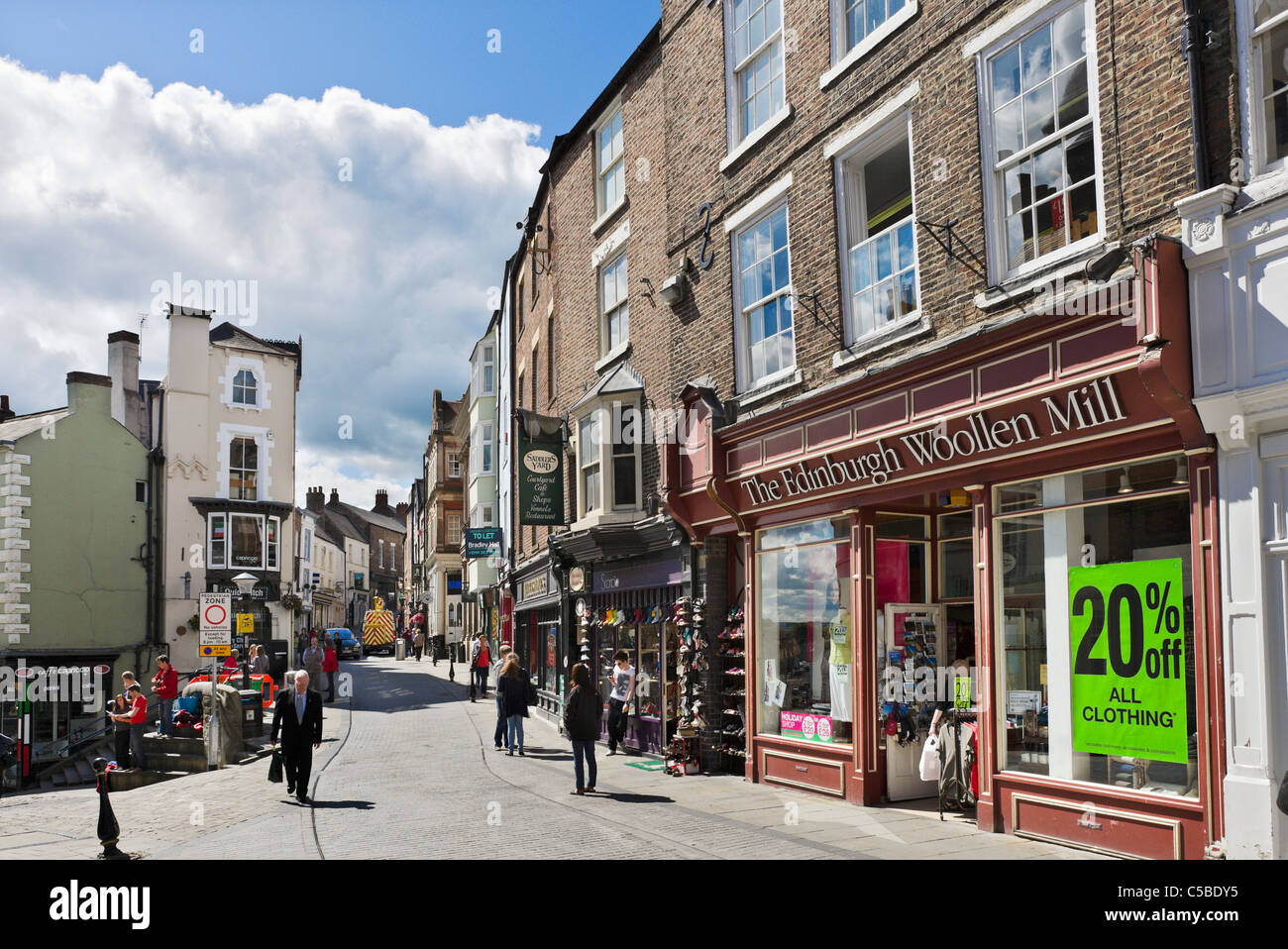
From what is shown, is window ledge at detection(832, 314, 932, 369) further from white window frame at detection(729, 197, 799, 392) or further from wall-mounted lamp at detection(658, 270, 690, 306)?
wall-mounted lamp at detection(658, 270, 690, 306)

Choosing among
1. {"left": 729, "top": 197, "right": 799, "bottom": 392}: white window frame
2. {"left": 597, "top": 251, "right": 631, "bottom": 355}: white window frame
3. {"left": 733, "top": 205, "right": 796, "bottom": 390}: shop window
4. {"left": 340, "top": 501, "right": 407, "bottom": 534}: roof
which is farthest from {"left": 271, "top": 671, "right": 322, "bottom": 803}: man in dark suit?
{"left": 340, "top": 501, "right": 407, "bottom": 534}: roof

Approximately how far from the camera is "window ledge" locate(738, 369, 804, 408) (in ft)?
42.3

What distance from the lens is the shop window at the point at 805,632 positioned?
12.4 metres

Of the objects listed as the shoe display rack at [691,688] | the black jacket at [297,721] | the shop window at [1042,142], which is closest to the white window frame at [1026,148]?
the shop window at [1042,142]

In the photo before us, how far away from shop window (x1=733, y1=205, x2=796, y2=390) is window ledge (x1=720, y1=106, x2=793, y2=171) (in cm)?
102

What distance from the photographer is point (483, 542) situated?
3300 centimetres

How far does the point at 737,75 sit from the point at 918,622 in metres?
8.30

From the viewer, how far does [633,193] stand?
18484mm

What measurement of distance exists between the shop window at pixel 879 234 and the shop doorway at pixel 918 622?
231cm

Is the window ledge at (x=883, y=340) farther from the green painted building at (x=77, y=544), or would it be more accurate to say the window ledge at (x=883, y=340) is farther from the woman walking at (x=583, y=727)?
the green painted building at (x=77, y=544)

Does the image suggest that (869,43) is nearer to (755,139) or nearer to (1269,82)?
(755,139)

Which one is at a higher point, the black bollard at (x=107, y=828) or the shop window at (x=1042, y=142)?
the shop window at (x=1042, y=142)

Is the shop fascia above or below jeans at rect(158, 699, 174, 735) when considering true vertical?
above

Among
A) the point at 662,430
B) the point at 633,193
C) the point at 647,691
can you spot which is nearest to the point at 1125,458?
the point at 662,430
